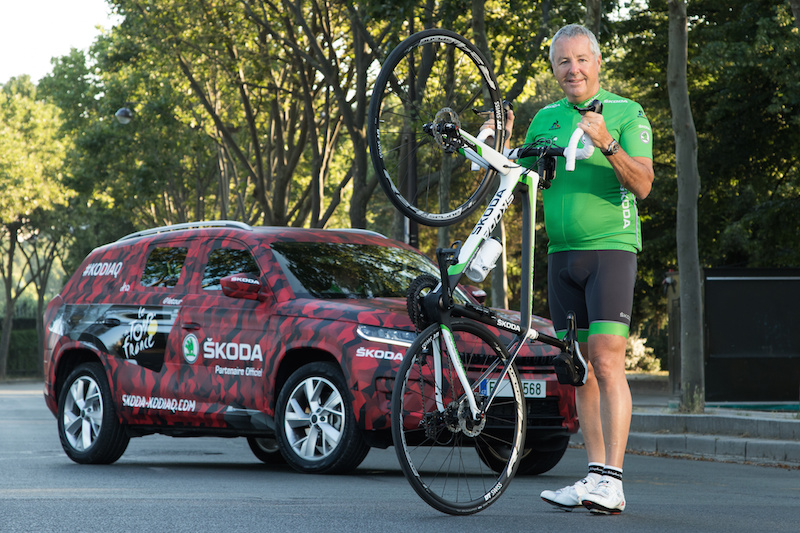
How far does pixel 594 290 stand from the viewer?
203 inches

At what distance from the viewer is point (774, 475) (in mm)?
8742

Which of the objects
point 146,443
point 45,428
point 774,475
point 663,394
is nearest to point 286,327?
point 774,475

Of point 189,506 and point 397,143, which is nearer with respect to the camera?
point 189,506

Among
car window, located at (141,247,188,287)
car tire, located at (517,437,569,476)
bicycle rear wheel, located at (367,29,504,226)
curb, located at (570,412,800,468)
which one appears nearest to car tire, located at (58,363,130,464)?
car window, located at (141,247,188,287)

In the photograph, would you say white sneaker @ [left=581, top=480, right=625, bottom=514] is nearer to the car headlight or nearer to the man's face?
the man's face

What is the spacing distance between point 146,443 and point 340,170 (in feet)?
98.0

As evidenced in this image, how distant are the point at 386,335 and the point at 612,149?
2739 millimetres

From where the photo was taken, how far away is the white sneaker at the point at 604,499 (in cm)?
500

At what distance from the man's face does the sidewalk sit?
578 cm

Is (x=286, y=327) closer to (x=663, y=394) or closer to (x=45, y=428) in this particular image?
(x=45, y=428)

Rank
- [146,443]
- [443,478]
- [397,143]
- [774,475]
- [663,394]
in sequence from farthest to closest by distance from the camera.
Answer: [663,394] < [146,443] < [774,475] < [397,143] < [443,478]

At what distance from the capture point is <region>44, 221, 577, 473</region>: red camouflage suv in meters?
7.38

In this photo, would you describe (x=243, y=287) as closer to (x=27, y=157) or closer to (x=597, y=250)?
(x=597, y=250)

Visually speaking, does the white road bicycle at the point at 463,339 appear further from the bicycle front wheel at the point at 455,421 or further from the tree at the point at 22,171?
the tree at the point at 22,171
